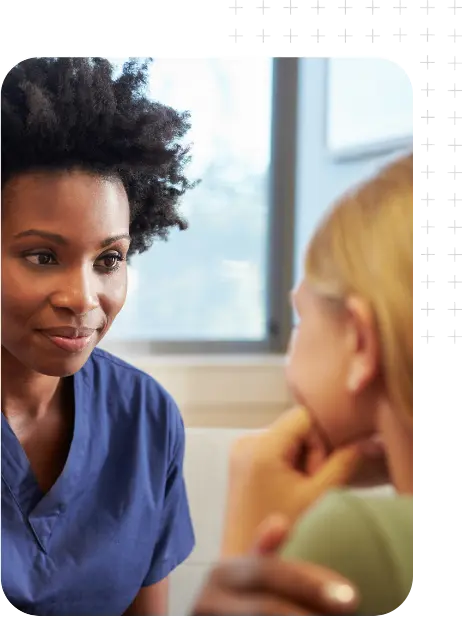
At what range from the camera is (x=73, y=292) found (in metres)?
1.08

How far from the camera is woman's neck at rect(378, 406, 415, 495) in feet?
3.58

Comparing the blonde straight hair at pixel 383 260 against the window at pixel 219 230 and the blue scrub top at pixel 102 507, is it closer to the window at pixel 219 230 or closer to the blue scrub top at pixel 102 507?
the window at pixel 219 230

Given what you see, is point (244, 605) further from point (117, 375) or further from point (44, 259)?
point (44, 259)

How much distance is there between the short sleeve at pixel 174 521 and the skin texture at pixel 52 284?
0.03 m

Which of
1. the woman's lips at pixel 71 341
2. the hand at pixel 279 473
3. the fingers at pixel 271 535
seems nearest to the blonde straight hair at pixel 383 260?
the hand at pixel 279 473

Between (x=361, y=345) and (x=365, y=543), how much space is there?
29cm

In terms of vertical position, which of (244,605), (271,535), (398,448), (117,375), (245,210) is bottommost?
(244,605)

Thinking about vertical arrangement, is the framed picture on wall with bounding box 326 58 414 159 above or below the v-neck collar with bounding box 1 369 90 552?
above

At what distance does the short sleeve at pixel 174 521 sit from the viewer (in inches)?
43.8

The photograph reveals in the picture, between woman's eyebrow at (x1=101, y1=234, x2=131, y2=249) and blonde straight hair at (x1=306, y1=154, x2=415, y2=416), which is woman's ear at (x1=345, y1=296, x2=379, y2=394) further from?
woman's eyebrow at (x1=101, y1=234, x2=131, y2=249)

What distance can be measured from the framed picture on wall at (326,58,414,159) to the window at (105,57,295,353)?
0.08 m

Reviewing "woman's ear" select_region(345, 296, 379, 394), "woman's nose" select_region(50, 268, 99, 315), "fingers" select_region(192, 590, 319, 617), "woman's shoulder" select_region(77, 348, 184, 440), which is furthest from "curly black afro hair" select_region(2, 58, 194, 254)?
"fingers" select_region(192, 590, 319, 617)

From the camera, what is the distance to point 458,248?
1.17 meters

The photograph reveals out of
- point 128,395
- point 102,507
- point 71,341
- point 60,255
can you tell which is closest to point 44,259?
point 60,255
